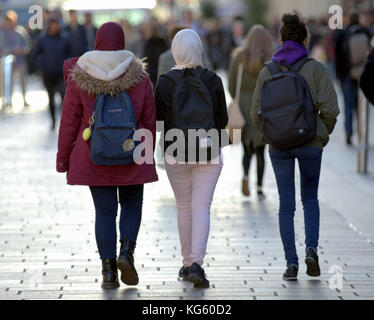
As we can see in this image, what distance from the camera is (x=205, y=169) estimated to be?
6598 mm

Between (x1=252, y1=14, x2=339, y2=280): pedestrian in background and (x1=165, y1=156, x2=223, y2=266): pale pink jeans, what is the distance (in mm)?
461

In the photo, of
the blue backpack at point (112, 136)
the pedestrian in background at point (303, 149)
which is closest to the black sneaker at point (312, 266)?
the pedestrian in background at point (303, 149)

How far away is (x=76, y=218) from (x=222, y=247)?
186 cm

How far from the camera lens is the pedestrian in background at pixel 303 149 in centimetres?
658

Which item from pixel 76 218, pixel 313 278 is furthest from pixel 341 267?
pixel 76 218

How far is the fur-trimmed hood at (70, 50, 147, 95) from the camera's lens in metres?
6.25

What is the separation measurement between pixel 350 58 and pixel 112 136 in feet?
28.7

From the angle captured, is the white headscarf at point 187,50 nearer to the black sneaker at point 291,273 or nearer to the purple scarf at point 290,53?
the purple scarf at point 290,53

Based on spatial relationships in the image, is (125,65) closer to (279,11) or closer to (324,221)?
(324,221)

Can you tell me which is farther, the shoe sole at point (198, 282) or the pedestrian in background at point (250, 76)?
the pedestrian in background at point (250, 76)

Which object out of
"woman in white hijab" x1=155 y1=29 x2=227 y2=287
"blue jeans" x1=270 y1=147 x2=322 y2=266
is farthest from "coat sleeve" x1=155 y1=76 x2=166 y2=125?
"blue jeans" x1=270 y1=147 x2=322 y2=266

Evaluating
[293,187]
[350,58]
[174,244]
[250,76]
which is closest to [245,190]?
[250,76]

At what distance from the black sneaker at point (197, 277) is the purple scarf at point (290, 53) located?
143cm

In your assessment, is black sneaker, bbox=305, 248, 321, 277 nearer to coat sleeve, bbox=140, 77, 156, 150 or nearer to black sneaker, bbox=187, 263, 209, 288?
black sneaker, bbox=187, 263, 209, 288
